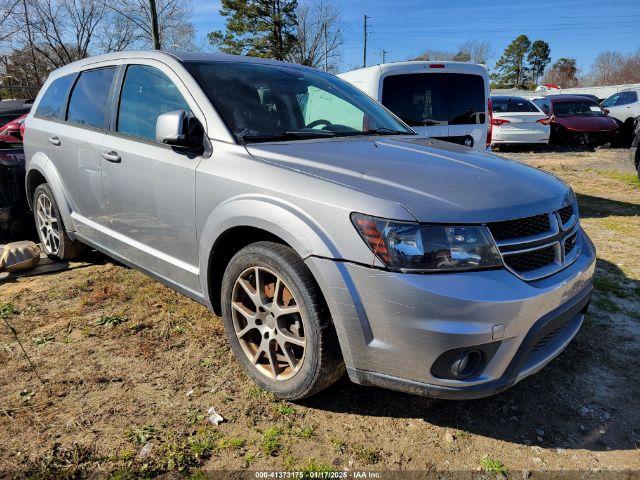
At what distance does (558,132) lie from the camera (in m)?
14.7

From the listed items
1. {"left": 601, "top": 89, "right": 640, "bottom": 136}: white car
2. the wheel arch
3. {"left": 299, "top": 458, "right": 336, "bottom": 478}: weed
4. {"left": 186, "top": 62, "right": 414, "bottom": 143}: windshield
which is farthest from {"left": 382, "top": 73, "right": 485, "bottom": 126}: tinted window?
{"left": 601, "top": 89, "right": 640, "bottom": 136}: white car

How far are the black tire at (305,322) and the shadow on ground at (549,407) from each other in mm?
240

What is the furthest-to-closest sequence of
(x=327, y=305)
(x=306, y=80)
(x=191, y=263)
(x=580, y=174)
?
(x=580, y=174), (x=306, y=80), (x=191, y=263), (x=327, y=305)

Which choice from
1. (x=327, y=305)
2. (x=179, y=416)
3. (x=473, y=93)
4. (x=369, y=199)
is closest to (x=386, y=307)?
(x=327, y=305)

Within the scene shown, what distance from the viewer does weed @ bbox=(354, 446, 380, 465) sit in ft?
7.15

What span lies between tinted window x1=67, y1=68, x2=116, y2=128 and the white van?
289 centimetres

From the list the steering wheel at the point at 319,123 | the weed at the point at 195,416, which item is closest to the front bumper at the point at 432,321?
the weed at the point at 195,416

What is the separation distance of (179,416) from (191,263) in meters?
0.87

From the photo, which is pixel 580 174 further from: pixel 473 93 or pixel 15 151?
pixel 15 151

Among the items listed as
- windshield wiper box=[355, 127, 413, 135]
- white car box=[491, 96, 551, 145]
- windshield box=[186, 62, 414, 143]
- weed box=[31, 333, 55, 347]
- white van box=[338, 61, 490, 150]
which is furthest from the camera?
white car box=[491, 96, 551, 145]

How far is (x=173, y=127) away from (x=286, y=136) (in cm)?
64

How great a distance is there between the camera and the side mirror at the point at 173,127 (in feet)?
8.58

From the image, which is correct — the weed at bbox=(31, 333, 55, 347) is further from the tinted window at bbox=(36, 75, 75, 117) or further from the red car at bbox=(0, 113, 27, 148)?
the red car at bbox=(0, 113, 27, 148)

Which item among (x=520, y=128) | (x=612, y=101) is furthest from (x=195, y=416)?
(x=612, y=101)
